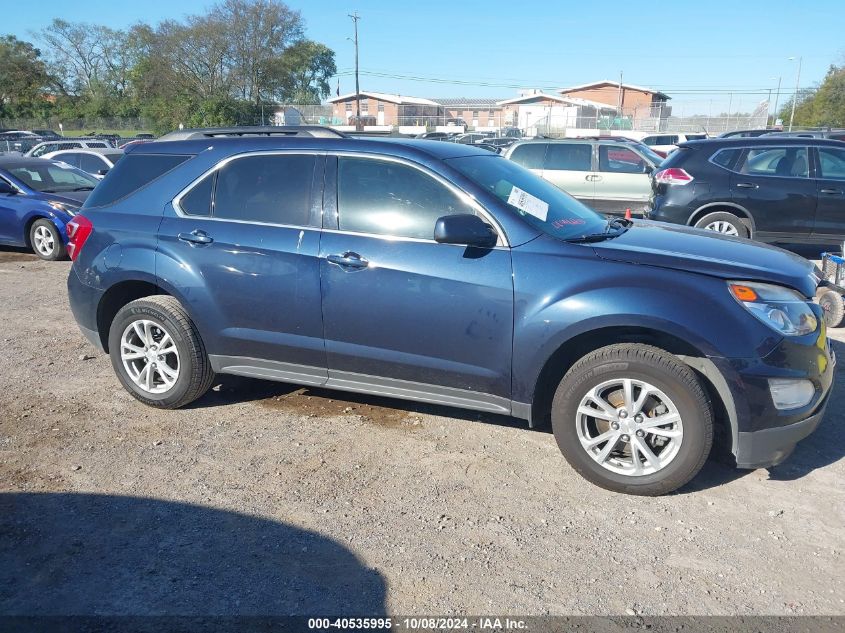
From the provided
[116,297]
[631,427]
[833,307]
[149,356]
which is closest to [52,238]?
[116,297]

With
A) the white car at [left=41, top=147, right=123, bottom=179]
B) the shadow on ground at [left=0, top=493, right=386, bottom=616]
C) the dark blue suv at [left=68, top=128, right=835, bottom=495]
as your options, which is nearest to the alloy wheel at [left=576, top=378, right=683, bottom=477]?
the dark blue suv at [left=68, top=128, right=835, bottom=495]

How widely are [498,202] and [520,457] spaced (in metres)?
1.52

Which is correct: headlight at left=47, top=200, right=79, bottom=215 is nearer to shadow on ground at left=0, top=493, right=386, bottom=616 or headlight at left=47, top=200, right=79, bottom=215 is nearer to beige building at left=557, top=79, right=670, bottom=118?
shadow on ground at left=0, top=493, right=386, bottom=616

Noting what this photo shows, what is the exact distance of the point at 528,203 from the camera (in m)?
4.33

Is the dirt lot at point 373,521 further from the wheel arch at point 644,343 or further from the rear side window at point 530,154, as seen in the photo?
the rear side window at point 530,154

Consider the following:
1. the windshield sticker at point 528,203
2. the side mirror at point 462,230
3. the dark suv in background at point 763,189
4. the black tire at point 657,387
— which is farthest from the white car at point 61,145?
the black tire at point 657,387

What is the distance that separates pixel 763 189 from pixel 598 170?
4174 mm

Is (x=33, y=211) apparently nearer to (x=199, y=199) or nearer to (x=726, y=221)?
(x=199, y=199)

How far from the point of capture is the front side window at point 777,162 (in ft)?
31.1

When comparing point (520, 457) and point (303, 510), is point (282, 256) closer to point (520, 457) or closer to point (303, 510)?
point (303, 510)

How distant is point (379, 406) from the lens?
5.04 metres

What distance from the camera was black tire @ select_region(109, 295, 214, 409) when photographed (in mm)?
4773

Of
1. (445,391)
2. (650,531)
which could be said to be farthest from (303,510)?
(650,531)

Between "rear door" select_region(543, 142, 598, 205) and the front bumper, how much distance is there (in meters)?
10.1
